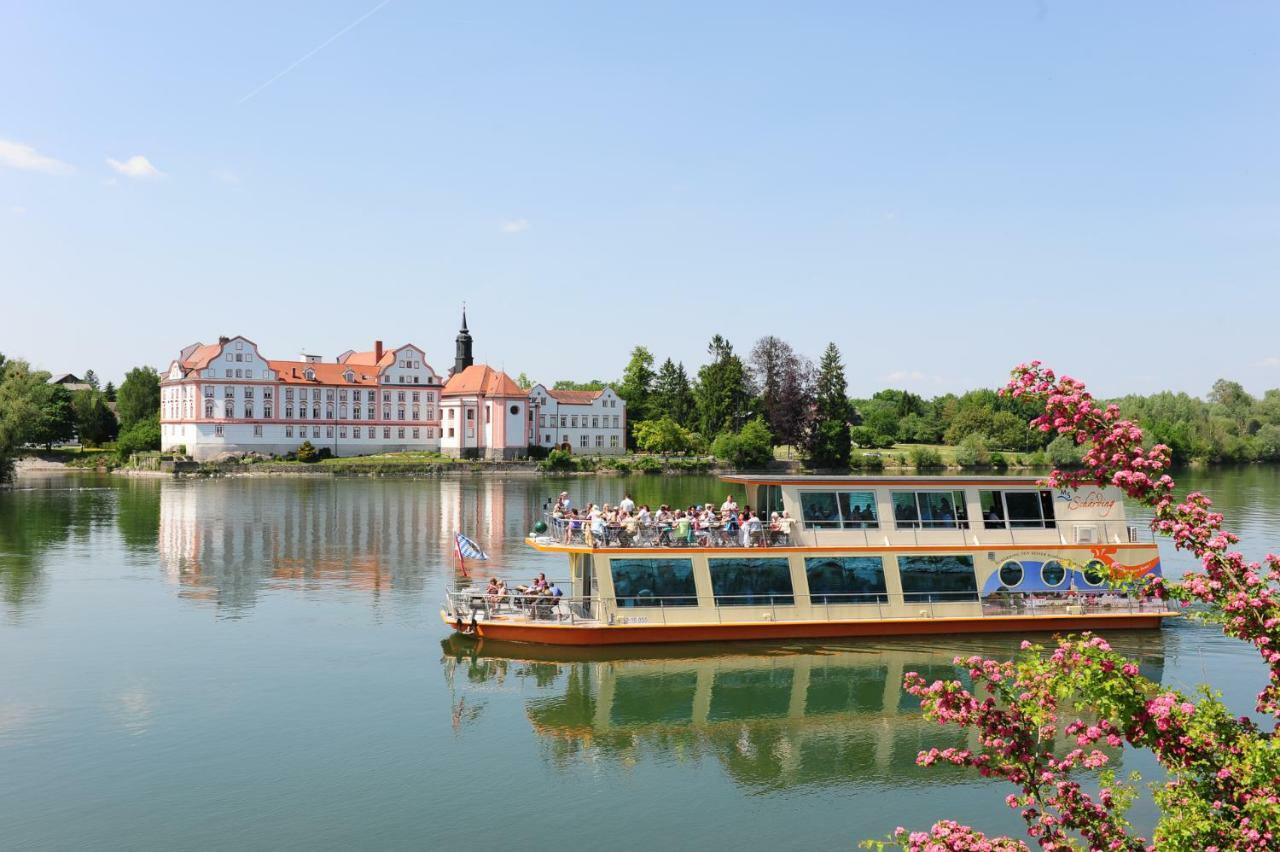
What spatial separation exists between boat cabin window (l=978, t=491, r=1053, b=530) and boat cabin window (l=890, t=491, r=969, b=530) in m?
0.65

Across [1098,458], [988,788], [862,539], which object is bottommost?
[988,788]

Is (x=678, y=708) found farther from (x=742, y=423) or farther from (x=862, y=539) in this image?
(x=742, y=423)

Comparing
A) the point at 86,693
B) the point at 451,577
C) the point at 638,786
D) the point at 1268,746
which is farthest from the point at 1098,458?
the point at 451,577

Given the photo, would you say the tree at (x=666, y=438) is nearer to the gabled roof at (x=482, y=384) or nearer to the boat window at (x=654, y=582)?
the gabled roof at (x=482, y=384)

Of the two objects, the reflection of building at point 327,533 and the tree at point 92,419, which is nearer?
the reflection of building at point 327,533

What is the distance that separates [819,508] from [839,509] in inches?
22.4

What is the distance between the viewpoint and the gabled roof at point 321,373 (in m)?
111

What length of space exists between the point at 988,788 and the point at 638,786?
21.2 feet

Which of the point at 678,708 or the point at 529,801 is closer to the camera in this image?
the point at 529,801

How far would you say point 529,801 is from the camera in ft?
58.7

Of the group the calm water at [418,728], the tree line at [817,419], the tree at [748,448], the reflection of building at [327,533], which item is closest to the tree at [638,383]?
the tree line at [817,419]

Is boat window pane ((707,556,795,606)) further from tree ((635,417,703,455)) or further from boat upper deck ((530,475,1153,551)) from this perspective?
tree ((635,417,703,455))

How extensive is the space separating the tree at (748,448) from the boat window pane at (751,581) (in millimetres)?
82195

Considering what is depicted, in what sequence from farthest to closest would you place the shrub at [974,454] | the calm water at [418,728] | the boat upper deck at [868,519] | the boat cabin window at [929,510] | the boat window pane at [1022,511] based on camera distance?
the shrub at [974,454], the boat window pane at [1022,511], the boat cabin window at [929,510], the boat upper deck at [868,519], the calm water at [418,728]
